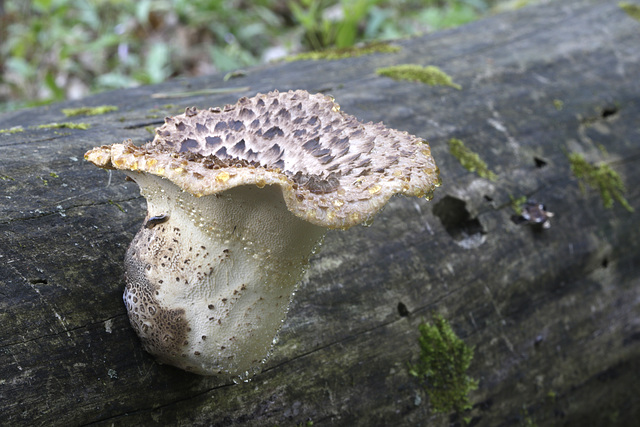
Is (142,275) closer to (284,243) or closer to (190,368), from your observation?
(190,368)

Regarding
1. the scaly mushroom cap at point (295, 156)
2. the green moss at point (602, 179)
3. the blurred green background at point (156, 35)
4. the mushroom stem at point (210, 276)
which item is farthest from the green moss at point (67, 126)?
the blurred green background at point (156, 35)

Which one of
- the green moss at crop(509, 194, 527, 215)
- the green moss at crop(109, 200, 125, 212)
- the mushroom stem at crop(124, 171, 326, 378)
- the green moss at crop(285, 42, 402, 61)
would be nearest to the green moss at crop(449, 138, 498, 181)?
the green moss at crop(509, 194, 527, 215)

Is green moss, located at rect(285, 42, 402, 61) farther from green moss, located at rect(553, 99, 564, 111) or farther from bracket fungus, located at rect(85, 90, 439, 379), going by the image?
bracket fungus, located at rect(85, 90, 439, 379)

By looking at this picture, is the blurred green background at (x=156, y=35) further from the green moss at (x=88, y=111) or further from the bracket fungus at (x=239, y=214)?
the bracket fungus at (x=239, y=214)

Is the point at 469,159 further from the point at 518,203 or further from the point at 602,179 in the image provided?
the point at 602,179

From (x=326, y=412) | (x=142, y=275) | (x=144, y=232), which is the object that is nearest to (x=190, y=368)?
(x=142, y=275)
